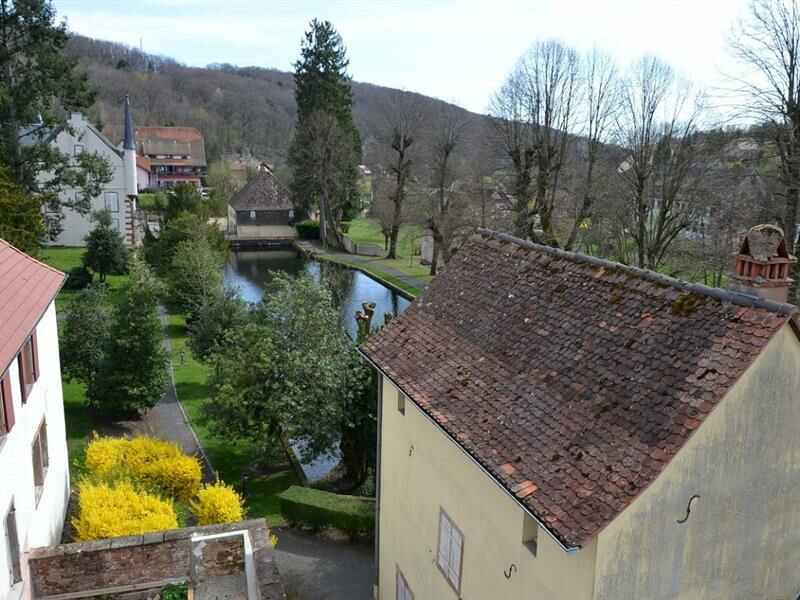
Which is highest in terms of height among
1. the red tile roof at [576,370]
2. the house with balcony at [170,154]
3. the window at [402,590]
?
the house with balcony at [170,154]

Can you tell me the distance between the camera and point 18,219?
29.0 m

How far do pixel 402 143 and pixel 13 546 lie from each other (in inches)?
1905

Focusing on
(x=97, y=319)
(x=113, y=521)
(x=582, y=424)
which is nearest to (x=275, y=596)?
(x=113, y=521)

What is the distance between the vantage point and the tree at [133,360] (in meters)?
23.2

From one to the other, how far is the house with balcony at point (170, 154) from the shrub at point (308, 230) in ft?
100

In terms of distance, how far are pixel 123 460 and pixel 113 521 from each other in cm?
327

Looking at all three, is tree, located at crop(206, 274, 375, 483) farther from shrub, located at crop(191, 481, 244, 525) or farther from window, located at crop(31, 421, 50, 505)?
window, located at crop(31, 421, 50, 505)

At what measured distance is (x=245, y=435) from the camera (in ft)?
66.3

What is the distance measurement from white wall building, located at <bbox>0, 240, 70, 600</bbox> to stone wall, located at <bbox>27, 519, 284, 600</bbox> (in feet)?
1.73

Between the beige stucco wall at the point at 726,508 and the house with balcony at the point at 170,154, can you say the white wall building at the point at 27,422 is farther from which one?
the house with balcony at the point at 170,154

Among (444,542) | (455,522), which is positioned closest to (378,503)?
(444,542)

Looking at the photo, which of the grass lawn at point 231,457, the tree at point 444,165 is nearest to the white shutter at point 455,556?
the grass lawn at point 231,457

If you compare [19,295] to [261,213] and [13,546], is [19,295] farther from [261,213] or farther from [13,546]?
[261,213]

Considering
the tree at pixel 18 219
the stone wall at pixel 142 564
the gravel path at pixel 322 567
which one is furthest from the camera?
the tree at pixel 18 219
